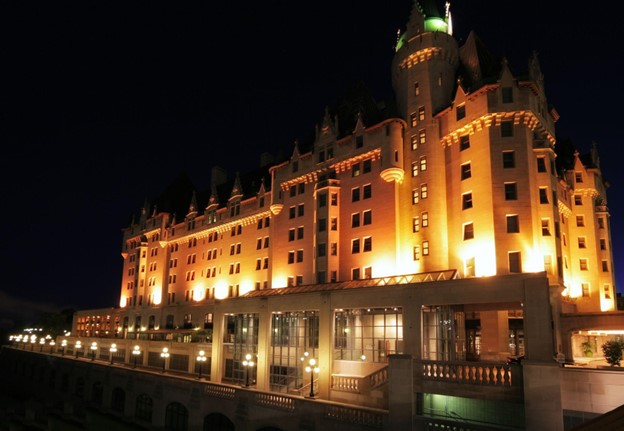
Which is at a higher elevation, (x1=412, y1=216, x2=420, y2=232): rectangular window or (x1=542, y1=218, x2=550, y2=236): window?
(x1=412, y1=216, x2=420, y2=232): rectangular window

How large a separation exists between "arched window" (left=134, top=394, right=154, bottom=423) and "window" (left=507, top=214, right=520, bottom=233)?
130 feet

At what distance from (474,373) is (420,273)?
759 inches

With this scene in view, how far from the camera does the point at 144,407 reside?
5131cm

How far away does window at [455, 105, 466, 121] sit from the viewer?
4684 centimetres

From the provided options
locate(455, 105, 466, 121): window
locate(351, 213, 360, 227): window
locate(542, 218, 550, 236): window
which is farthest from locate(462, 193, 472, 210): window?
locate(351, 213, 360, 227): window

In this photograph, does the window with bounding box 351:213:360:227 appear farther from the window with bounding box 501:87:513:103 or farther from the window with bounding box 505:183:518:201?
the window with bounding box 501:87:513:103

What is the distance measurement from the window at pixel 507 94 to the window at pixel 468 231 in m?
12.0

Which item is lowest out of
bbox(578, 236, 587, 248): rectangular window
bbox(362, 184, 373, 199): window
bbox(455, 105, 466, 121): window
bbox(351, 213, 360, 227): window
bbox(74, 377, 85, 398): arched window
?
bbox(74, 377, 85, 398): arched window

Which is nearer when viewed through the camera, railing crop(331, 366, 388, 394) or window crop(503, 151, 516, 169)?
railing crop(331, 366, 388, 394)

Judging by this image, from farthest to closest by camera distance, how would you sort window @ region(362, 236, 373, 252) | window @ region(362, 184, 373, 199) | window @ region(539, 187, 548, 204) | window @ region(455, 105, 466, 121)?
window @ region(362, 184, 373, 199), window @ region(362, 236, 373, 252), window @ region(455, 105, 466, 121), window @ region(539, 187, 548, 204)

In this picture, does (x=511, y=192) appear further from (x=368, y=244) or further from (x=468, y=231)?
(x=368, y=244)

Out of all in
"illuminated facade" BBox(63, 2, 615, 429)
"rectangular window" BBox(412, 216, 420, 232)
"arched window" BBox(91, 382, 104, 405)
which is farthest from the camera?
"arched window" BBox(91, 382, 104, 405)

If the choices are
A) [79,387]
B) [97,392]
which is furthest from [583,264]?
[79,387]

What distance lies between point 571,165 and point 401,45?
88.2ft
